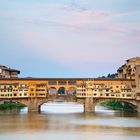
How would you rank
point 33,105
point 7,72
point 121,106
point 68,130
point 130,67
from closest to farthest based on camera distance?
1. point 68,130
2. point 33,105
3. point 130,67
4. point 121,106
5. point 7,72

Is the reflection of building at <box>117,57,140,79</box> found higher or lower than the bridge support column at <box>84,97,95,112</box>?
higher

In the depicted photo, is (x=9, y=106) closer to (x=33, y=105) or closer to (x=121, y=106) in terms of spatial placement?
(x=33, y=105)

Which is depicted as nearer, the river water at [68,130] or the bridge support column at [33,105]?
the river water at [68,130]

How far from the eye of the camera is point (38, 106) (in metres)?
68.9

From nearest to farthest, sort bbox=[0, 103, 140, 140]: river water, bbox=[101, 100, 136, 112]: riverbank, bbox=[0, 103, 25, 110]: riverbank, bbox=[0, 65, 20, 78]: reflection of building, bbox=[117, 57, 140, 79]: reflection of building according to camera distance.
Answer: bbox=[0, 103, 140, 140]: river water < bbox=[0, 103, 25, 110]: riverbank < bbox=[101, 100, 136, 112]: riverbank < bbox=[117, 57, 140, 79]: reflection of building < bbox=[0, 65, 20, 78]: reflection of building

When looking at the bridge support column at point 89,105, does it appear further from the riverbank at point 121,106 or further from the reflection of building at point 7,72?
the reflection of building at point 7,72

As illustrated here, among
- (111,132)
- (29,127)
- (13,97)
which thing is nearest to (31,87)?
(13,97)

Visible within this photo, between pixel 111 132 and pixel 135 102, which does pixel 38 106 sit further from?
pixel 111 132

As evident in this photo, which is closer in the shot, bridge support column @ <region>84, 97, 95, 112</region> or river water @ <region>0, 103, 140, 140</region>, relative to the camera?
river water @ <region>0, 103, 140, 140</region>

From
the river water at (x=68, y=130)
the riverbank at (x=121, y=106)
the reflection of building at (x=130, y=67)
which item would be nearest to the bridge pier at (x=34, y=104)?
the riverbank at (x=121, y=106)

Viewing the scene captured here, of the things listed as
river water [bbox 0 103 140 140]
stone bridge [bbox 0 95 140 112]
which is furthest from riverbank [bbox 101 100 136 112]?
river water [bbox 0 103 140 140]

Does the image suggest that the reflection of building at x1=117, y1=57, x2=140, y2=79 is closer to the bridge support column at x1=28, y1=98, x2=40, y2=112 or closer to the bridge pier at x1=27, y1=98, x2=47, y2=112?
the bridge pier at x1=27, y1=98, x2=47, y2=112

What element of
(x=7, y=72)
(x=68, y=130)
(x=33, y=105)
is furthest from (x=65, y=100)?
(x=68, y=130)

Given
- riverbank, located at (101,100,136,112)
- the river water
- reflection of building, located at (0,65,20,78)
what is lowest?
the river water
